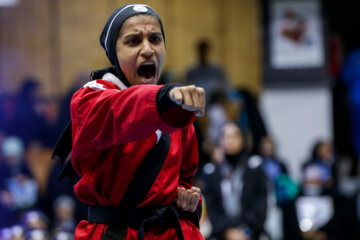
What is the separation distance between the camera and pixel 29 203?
7449 mm

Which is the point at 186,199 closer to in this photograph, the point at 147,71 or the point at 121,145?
the point at 121,145

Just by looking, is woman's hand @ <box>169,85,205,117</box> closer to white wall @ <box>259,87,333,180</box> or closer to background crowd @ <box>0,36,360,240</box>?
background crowd @ <box>0,36,360,240</box>

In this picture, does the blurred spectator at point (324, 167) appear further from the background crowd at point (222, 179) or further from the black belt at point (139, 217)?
the black belt at point (139, 217)

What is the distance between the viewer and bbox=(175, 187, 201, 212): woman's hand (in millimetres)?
2736

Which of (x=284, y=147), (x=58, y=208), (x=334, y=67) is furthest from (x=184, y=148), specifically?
(x=334, y=67)

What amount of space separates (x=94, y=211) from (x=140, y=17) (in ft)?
2.70

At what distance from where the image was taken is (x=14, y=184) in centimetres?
756

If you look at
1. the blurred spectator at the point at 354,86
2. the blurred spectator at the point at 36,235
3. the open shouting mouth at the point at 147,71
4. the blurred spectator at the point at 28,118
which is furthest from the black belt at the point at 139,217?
the blurred spectator at the point at 354,86

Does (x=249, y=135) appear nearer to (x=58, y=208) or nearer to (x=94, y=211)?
(x=58, y=208)

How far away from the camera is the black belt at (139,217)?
2641 millimetres

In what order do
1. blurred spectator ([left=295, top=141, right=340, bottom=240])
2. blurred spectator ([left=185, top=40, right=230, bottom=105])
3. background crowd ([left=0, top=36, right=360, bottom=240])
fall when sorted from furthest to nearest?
blurred spectator ([left=185, top=40, right=230, bottom=105]), blurred spectator ([left=295, top=141, right=340, bottom=240]), background crowd ([left=0, top=36, right=360, bottom=240])

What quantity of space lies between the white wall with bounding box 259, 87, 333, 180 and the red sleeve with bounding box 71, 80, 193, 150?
7.70m

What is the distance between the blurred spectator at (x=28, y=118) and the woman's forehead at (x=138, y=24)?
6281 millimetres

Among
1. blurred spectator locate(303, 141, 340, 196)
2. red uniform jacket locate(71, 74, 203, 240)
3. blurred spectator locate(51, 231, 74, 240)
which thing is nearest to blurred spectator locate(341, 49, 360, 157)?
blurred spectator locate(303, 141, 340, 196)
